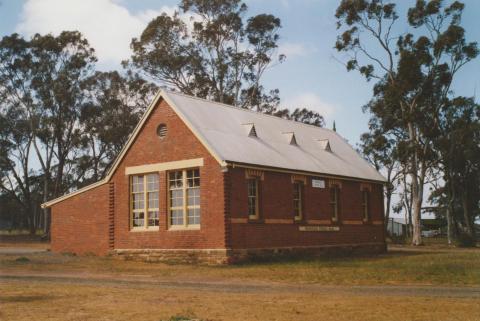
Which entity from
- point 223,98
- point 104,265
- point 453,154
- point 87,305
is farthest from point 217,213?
point 453,154

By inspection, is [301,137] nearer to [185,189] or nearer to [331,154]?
[331,154]

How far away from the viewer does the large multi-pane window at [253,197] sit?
93.9ft

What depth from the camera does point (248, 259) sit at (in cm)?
2748

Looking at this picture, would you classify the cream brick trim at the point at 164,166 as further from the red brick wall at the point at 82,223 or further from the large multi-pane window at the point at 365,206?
the large multi-pane window at the point at 365,206

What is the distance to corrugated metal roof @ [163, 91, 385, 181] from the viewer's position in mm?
28719

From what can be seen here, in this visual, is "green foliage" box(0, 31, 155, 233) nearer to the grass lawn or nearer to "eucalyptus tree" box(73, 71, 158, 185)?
"eucalyptus tree" box(73, 71, 158, 185)

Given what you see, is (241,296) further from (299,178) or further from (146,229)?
(299,178)

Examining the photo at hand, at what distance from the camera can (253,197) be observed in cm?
2880

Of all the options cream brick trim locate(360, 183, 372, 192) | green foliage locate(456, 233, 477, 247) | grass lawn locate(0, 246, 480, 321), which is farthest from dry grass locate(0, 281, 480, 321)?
green foliage locate(456, 233, 477, 247)

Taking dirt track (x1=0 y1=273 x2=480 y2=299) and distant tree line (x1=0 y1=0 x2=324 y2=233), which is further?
distant tree line (x1=0 y1=0 x2=324 y2=233)

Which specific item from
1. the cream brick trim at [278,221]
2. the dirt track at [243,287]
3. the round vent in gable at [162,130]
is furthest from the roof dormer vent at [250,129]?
the dirt track at [243,287]

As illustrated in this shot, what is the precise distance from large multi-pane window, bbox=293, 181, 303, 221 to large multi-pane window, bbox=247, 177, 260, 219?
3268 mm

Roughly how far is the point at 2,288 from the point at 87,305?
4735 millimetres

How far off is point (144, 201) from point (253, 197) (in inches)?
214
